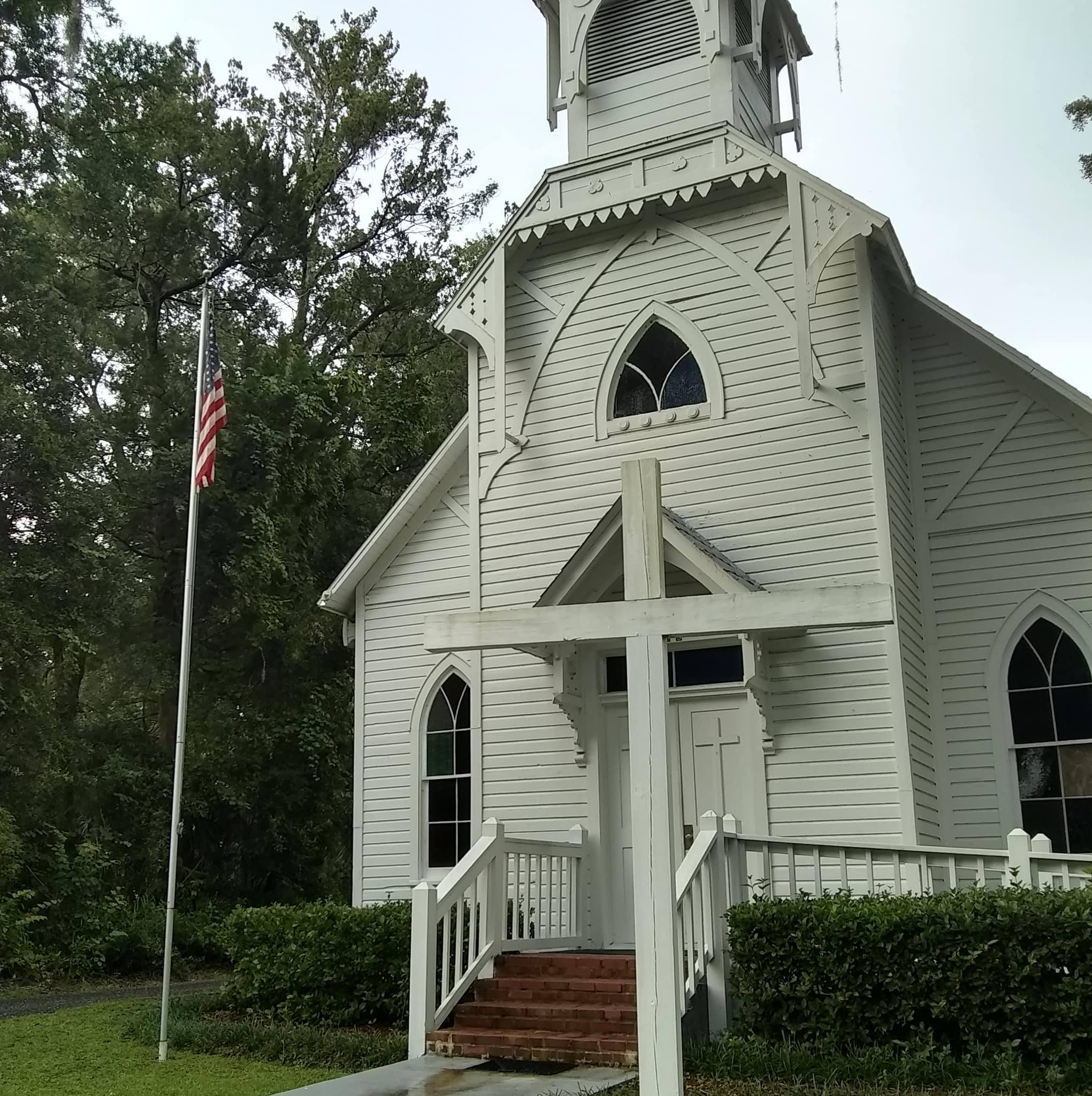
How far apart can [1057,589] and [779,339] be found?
11.4 ft

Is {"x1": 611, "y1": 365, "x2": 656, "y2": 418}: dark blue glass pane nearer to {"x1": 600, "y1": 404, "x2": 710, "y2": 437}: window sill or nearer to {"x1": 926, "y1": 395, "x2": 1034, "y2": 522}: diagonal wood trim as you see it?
{"x1": 600, "y1": 404, "x2": 710, "y2": 437}: window sill

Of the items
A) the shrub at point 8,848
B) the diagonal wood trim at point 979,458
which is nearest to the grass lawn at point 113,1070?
the shrub at point 8,848

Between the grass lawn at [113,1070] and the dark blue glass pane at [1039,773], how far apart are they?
6.44 meters

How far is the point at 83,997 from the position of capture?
13734 mm

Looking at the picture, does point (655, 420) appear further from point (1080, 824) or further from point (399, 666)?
point (1080, 824)

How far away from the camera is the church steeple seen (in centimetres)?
1236

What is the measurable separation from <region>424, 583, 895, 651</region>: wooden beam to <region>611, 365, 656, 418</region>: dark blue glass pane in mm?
6180

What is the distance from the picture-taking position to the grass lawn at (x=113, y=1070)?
7648 millimetres

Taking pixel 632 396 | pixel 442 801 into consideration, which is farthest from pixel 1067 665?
pixel 442 801

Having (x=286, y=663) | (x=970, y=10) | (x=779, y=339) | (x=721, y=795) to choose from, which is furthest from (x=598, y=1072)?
(x=286, y=663)

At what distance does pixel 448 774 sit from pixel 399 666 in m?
1.43

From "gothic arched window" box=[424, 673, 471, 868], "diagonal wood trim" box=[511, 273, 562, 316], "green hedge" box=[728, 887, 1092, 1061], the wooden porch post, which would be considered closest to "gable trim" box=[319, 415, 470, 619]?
"diagonal wood trim" box=[511, 273, 562, 316]

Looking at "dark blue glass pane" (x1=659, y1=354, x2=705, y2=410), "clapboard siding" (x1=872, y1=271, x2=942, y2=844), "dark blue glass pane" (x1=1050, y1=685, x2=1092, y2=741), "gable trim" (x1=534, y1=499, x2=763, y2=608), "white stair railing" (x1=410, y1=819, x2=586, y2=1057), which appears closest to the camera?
"white stair railing" (x1=410, y1=819, x2=586, y2=1057)

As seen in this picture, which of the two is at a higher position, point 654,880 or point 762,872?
point 654,880
